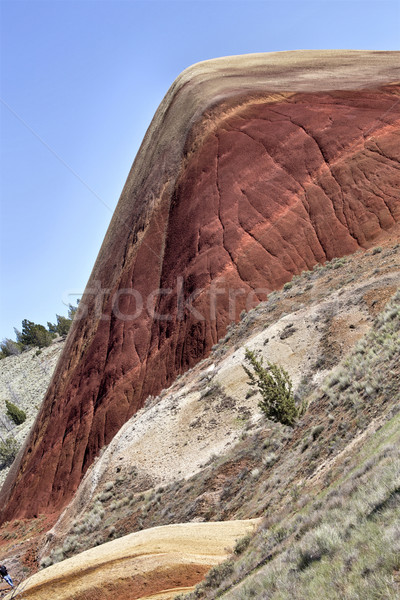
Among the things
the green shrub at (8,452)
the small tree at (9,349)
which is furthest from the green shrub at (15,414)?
the small tree at (9,349)

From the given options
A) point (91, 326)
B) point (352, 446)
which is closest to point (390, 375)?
point (352, 446)

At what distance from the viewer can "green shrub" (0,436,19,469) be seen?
5094 centimetres

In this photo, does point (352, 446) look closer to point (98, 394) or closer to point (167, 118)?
point (98, 394)

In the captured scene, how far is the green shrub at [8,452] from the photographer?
50.9 metres

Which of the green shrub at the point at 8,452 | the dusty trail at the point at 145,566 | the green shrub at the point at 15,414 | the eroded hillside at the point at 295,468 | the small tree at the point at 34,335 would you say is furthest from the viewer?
the small tree at the point at 34,335

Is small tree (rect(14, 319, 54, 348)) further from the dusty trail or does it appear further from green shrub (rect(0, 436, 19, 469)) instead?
the dusty trail

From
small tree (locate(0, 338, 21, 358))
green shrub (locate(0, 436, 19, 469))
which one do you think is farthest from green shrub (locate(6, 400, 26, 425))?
small tree (locate(0, 338, 21, 358))

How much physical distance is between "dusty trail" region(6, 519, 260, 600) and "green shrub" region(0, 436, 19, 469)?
41.7 meters

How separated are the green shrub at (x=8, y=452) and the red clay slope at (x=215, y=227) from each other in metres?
10.9

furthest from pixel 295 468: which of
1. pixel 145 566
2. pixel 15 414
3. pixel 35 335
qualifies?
pixel 35 335

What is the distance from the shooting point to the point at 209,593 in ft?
30.4

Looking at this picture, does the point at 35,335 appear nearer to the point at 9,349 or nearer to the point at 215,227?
the point at 9,349

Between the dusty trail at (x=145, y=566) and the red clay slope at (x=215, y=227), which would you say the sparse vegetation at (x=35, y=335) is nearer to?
the red clay slope at (x=215, y=227)

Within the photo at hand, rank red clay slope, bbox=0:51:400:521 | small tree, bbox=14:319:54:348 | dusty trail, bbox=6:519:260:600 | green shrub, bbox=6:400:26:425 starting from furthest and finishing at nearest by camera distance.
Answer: small tree, bbox=14:319:54:348
green shrub, bbox=6:400:26:425
red clay slope, bbox=0:51:400:521
dusty trail, bbox=6:519:260:600
